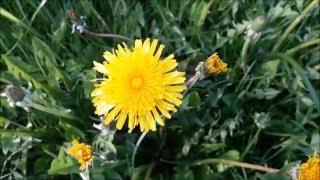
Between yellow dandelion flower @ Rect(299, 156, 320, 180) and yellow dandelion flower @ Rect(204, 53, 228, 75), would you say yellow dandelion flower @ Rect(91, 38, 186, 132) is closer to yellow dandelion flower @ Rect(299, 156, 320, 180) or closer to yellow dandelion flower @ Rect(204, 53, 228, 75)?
yellow dandelion flower @ Rect(204, 53, 228, 75)

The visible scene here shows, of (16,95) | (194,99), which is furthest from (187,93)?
(16,95)

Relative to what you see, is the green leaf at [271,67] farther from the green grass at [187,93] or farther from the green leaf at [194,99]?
the green leaf at [194,99]

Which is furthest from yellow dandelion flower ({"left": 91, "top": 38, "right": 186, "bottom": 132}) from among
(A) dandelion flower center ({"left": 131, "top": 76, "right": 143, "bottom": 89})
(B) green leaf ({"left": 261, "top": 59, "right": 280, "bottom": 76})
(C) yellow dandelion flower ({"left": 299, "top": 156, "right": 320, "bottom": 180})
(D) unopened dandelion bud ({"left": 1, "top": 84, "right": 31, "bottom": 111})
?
(B) green leaf ({"left": 261, "top": 59, "right": 280, "bottom": 76})

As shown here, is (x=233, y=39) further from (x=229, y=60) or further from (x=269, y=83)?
(x=269, y=83)

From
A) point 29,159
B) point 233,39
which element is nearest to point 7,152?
point 29,159

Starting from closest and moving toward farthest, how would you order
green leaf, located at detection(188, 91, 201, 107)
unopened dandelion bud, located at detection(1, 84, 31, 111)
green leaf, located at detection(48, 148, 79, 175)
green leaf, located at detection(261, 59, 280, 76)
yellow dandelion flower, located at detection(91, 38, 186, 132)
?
yellow dandelion flower, located at detection(91, 38, 186, 132), unopened dandelion bud, located at detection(1, 84, 31, 111), green leaf, located at detection(48, 148, 79, 175), green leaf, located at detection(188, 91, 201, 107), green leaf, located at detection(261, 59, 280, 76)

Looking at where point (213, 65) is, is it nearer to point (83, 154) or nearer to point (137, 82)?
point (137, 82)
